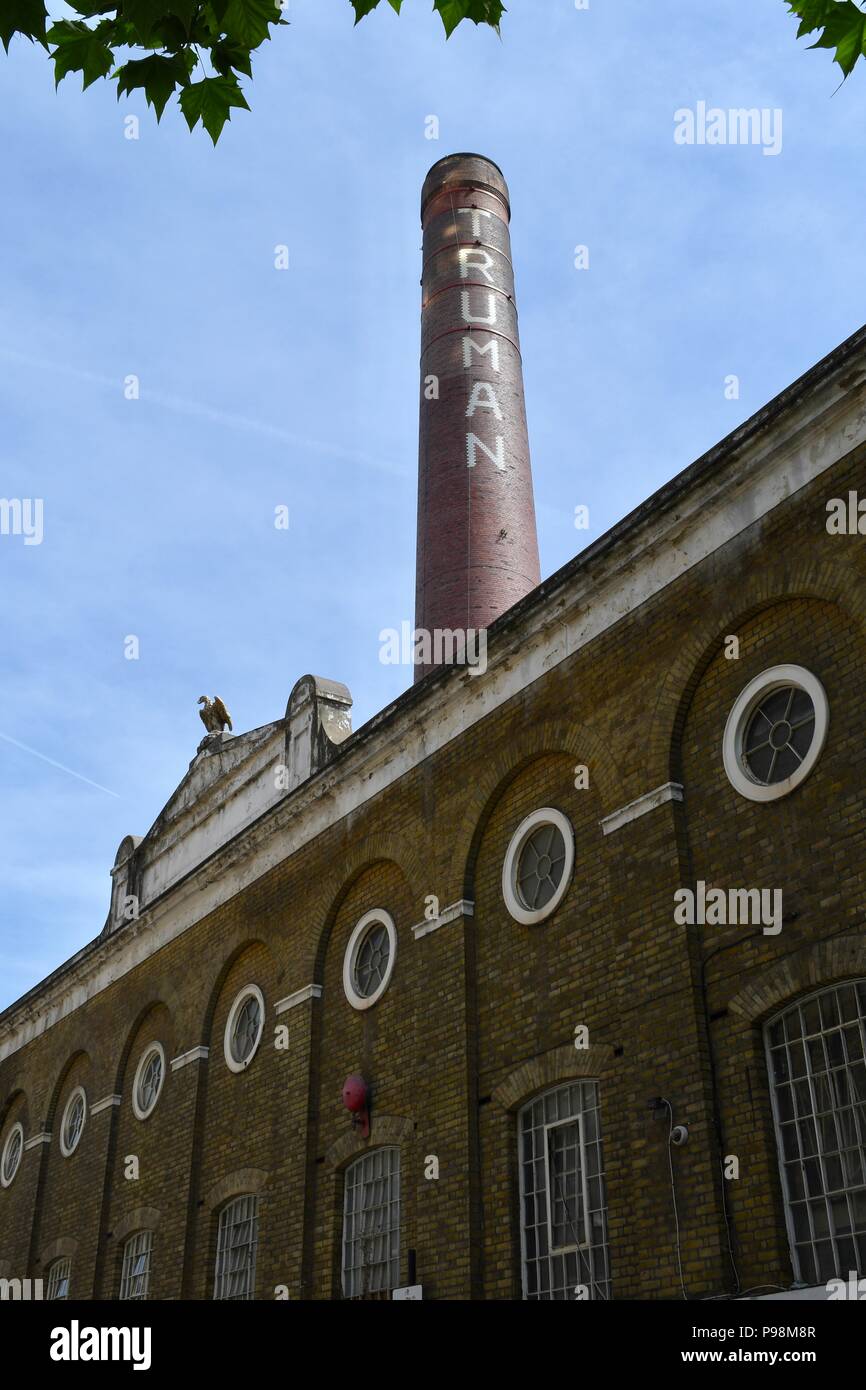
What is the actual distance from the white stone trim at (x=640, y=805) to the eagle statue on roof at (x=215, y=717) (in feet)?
33.7

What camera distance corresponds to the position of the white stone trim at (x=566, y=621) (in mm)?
10414

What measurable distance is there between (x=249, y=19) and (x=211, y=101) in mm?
321

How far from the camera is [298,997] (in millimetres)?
15500

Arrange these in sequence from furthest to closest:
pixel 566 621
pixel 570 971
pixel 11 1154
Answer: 1. pixel 11 1154
2. pixel 566 621
3. pixel 570 971

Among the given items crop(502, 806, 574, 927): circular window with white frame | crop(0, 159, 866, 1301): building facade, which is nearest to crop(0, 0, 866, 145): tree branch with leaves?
crop(0, 159, 866, 1301): building facade

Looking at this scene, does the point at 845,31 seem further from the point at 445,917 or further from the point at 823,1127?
the point at 445,917

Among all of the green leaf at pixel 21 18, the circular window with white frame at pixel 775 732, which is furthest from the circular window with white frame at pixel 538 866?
the green leaf at pixel 21 18

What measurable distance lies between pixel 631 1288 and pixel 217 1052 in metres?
8.48

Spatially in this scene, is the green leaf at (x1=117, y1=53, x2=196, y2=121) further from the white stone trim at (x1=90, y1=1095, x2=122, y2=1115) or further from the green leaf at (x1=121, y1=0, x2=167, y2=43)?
the white stone trim at (x1=90, y1=1095, x2=122, y2=1115)

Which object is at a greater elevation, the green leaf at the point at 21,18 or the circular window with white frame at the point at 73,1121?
the circular window with white frame at the point at 73,1121

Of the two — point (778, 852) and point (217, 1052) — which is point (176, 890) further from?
point (778, 852)

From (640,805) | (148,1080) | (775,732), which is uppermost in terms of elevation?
(775,732)

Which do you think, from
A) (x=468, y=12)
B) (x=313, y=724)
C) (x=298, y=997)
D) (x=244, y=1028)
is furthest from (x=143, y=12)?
(x=244, y=1028)

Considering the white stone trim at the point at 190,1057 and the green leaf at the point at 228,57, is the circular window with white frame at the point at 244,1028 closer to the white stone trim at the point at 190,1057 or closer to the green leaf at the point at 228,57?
the white stone trim at the point at 190,1057
